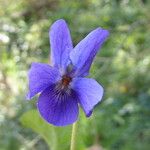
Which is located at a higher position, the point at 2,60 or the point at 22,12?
the point at 2,60

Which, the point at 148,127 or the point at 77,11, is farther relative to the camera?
the point at 77,11

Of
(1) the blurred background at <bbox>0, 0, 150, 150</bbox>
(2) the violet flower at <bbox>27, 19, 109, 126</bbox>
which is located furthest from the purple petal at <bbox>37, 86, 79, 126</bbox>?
(1) the blurred background at <bbox>0, 0, 150, 150</bbox>

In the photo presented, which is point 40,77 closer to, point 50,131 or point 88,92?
point 88,92

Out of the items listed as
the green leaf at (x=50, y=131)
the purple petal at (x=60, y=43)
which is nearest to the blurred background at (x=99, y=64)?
the green leaf at (x=50, y=131)

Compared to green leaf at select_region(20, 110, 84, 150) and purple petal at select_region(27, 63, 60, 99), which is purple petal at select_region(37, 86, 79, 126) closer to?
purple petal at select_region(27, 63, 60, 99)

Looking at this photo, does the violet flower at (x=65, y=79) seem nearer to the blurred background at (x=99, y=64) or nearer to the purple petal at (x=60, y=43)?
the purple petal at (x=60, y=43)

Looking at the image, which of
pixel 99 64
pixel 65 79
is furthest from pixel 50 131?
pixel 99 64

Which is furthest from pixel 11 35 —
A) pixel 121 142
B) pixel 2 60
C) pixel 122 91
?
pixel 121 142

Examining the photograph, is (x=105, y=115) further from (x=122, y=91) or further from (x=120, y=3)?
(x=120, y=3)
